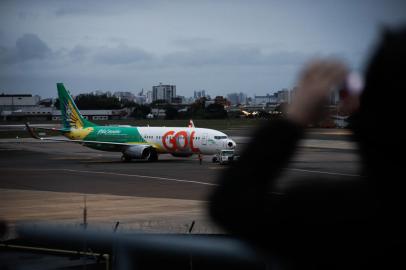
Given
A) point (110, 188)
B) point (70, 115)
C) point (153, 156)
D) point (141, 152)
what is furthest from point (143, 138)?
point (110, 188)

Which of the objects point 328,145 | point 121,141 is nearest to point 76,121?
point 121,141

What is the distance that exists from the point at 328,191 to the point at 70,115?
56666mm

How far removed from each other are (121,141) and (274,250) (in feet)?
167

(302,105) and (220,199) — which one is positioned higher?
(302,105)

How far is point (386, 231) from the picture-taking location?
4.33 ft

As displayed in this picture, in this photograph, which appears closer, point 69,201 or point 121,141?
point 69,201

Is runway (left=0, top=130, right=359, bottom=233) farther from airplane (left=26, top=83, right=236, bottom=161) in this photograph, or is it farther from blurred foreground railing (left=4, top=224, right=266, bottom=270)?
blurred foreground railing (left=4, top=224, right=266, bottom=270)

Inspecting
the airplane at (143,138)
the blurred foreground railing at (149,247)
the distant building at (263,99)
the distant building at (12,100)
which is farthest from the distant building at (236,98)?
the airplane at (143,138)

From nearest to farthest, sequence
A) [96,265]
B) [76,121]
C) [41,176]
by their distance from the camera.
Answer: [96,265], [41,176], [76,121]

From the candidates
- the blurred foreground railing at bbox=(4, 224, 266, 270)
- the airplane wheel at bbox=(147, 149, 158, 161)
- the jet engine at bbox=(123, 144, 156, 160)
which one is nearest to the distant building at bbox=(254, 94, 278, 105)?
the blurred foreground railing at bbox=(4, 224, 266, 270)

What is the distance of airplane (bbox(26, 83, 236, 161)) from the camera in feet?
156

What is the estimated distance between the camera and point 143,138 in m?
50.9

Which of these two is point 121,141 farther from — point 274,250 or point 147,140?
point 274,250

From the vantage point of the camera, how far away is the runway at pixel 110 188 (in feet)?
71.9
